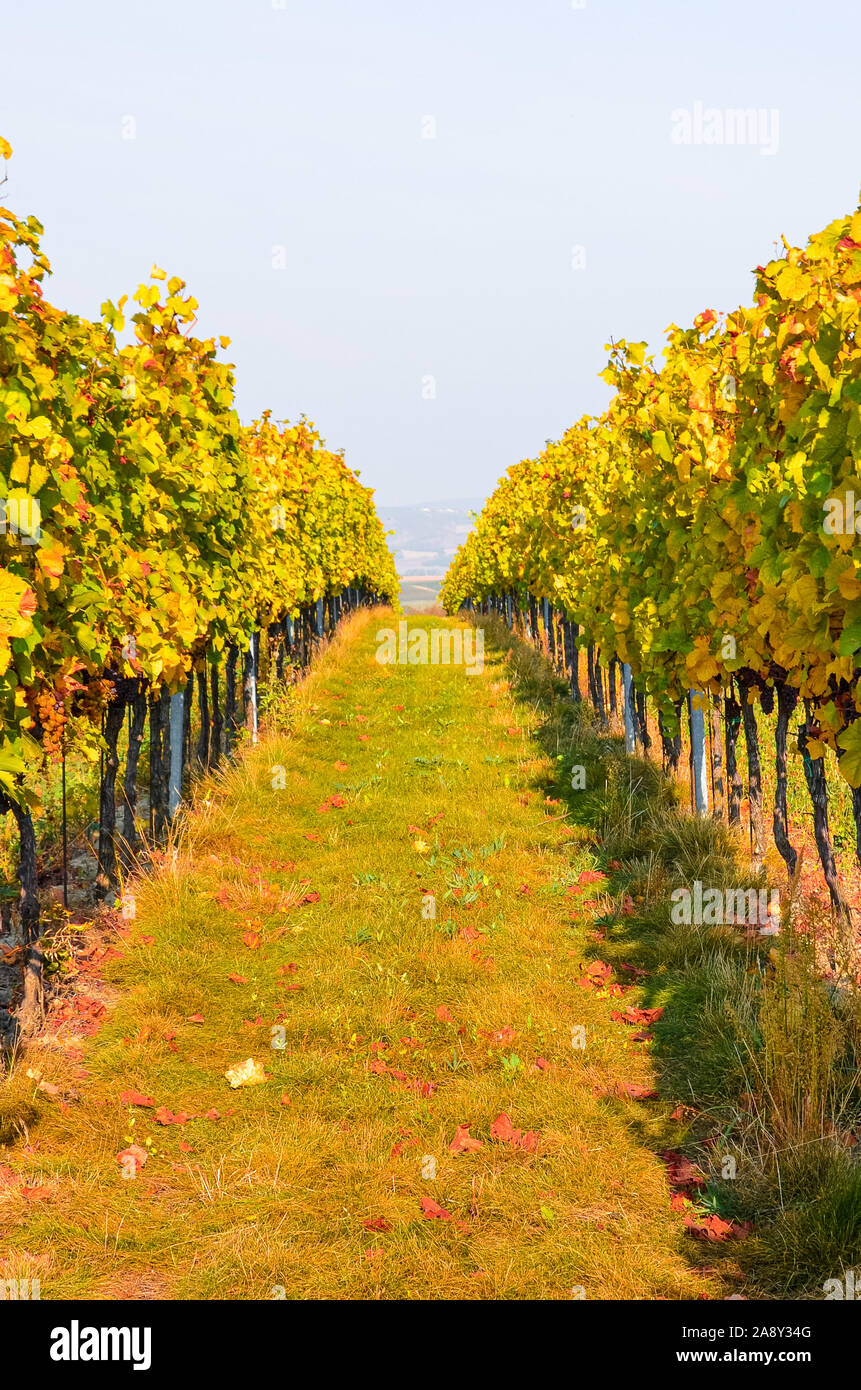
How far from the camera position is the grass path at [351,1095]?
4.05 meters

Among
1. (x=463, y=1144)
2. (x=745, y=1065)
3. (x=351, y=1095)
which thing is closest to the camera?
(x=463, y=1144)

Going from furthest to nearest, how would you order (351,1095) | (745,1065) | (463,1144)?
(351,1095) < (745,1065) < (463,1144)

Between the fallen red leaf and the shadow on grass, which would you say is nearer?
the shadow on grass

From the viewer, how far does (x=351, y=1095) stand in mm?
5285

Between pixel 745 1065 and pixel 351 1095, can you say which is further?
pixel 351 1095

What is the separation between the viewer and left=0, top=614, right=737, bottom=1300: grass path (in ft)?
13.3

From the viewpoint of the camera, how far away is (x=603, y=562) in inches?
448

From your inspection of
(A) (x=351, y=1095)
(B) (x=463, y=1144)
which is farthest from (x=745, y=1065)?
(A) (x=351, y=1095)

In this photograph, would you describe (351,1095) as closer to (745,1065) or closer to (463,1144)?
(463,1144)

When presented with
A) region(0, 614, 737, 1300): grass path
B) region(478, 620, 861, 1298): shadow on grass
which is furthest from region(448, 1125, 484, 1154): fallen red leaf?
region(478, 620, 861, 1298): shadow on grass

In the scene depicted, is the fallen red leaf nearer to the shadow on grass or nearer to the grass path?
the grass path

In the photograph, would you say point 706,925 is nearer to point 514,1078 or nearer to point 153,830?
point 514,1078

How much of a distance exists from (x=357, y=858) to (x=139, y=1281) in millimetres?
4936
